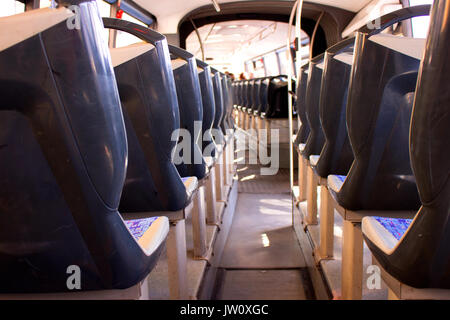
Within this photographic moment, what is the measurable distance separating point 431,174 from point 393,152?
55cm

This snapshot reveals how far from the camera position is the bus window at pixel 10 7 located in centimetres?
197

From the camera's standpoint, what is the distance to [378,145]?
1197mm

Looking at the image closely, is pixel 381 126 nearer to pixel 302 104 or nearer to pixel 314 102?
pixel 314 102

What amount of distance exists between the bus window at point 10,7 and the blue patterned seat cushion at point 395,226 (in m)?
1.87

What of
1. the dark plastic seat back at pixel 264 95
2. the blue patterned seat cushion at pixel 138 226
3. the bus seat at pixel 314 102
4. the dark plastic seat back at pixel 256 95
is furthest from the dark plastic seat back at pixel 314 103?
the dark plastic seat back at pixel 256 95

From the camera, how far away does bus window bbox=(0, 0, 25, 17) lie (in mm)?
1968

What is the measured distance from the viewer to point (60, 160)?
66 centimetres

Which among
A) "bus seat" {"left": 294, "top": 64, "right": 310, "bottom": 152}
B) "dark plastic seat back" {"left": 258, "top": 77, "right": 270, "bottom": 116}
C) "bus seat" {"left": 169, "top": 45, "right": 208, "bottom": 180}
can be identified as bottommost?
"dark plastic seat back" {"left": 258, "top": 77, "right": 270, "bottom": 116}

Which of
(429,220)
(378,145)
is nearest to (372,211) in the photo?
(378,145)

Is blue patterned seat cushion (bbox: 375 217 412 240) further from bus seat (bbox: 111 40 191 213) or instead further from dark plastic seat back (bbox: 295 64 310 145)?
dark plastic seat back (bbox: 295 64 310 145)

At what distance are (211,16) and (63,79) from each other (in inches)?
301

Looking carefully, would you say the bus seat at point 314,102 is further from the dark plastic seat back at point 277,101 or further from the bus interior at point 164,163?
the dark plastic seat back at point 277,101

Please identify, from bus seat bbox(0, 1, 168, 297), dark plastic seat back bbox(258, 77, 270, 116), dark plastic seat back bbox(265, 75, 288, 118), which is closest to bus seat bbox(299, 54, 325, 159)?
bus seat bbox(0, 1, 168, 297)

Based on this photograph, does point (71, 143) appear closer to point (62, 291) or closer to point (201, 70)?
point (62, 291)
